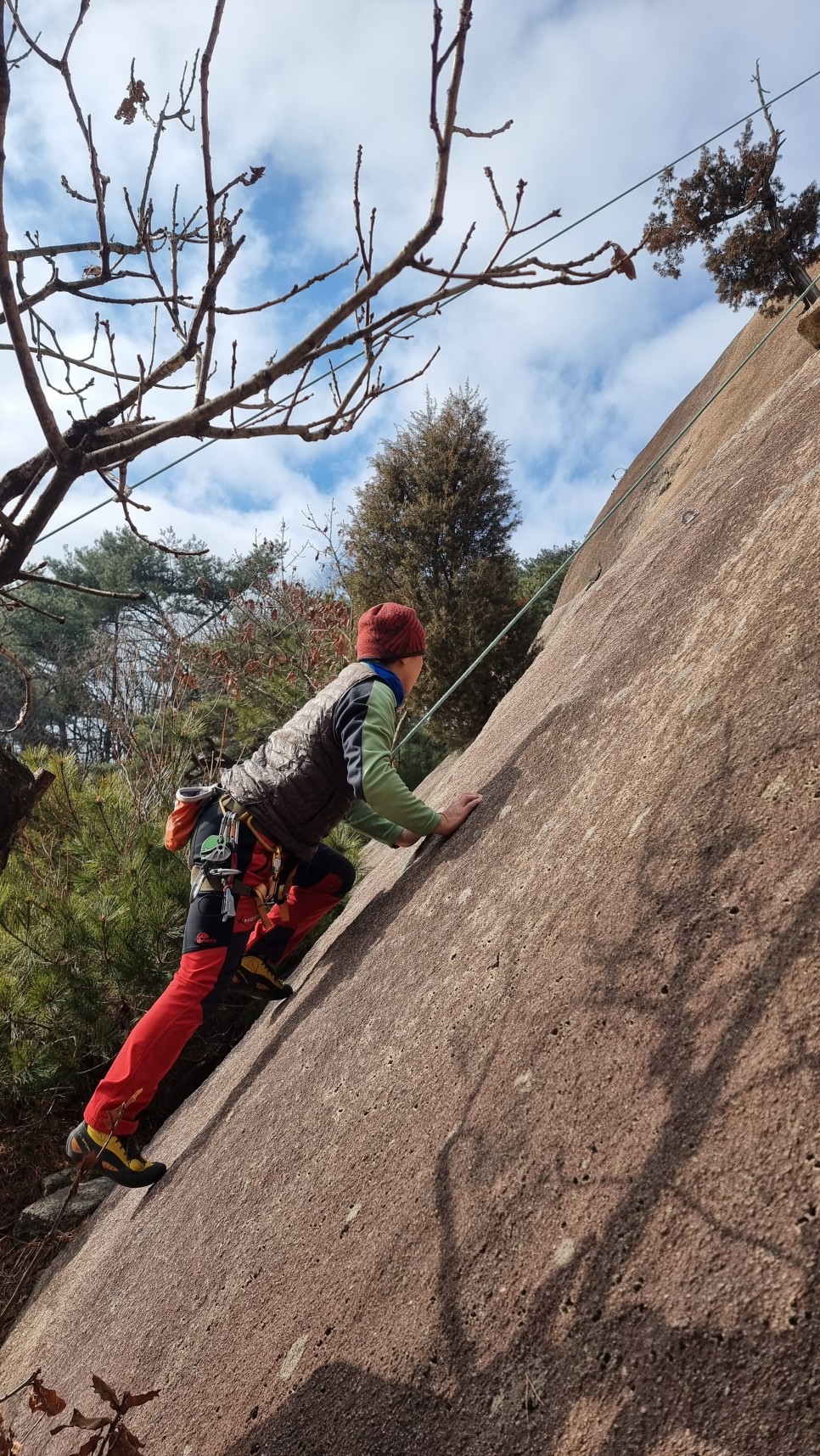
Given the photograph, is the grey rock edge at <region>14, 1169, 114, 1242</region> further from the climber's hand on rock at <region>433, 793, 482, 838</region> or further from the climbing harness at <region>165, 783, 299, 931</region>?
the climber's hand on rock at <region>433, 793, 482, 838</region>

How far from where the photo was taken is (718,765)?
2.18 metres

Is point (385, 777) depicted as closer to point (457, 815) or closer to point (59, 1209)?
point (457, 815)

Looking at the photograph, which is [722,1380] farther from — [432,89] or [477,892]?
[432,89]

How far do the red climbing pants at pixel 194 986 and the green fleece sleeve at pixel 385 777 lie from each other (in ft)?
2.43

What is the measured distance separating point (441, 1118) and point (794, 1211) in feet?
3.11

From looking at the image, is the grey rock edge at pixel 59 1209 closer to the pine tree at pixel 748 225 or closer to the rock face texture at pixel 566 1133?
the rock face texture at pixel 566 1133

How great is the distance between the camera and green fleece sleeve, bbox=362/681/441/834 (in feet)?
10.5

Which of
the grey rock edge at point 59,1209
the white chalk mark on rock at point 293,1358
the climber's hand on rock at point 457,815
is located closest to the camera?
the white chalk mark on rock at point 293,1358

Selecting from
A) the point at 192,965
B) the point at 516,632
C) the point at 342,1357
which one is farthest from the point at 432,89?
the point at 516,632

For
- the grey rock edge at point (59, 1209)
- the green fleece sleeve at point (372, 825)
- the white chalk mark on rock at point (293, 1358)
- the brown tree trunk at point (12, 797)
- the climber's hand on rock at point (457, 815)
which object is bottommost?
the white chalk mark on rock at point (293, 1358)

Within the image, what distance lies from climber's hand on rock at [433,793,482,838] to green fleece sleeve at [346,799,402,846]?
0.88ft

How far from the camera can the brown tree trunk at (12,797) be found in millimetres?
2336

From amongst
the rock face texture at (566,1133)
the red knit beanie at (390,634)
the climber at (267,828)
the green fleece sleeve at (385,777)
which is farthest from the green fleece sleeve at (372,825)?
the red knit beanie at (390,634)

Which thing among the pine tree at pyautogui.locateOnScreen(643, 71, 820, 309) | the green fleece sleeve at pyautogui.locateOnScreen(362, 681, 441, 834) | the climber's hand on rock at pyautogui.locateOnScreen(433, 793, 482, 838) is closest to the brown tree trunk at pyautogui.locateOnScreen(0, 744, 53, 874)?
the green fleece sleeve at pyautogui.locateOnScreen(362, 681, 441, 834)
